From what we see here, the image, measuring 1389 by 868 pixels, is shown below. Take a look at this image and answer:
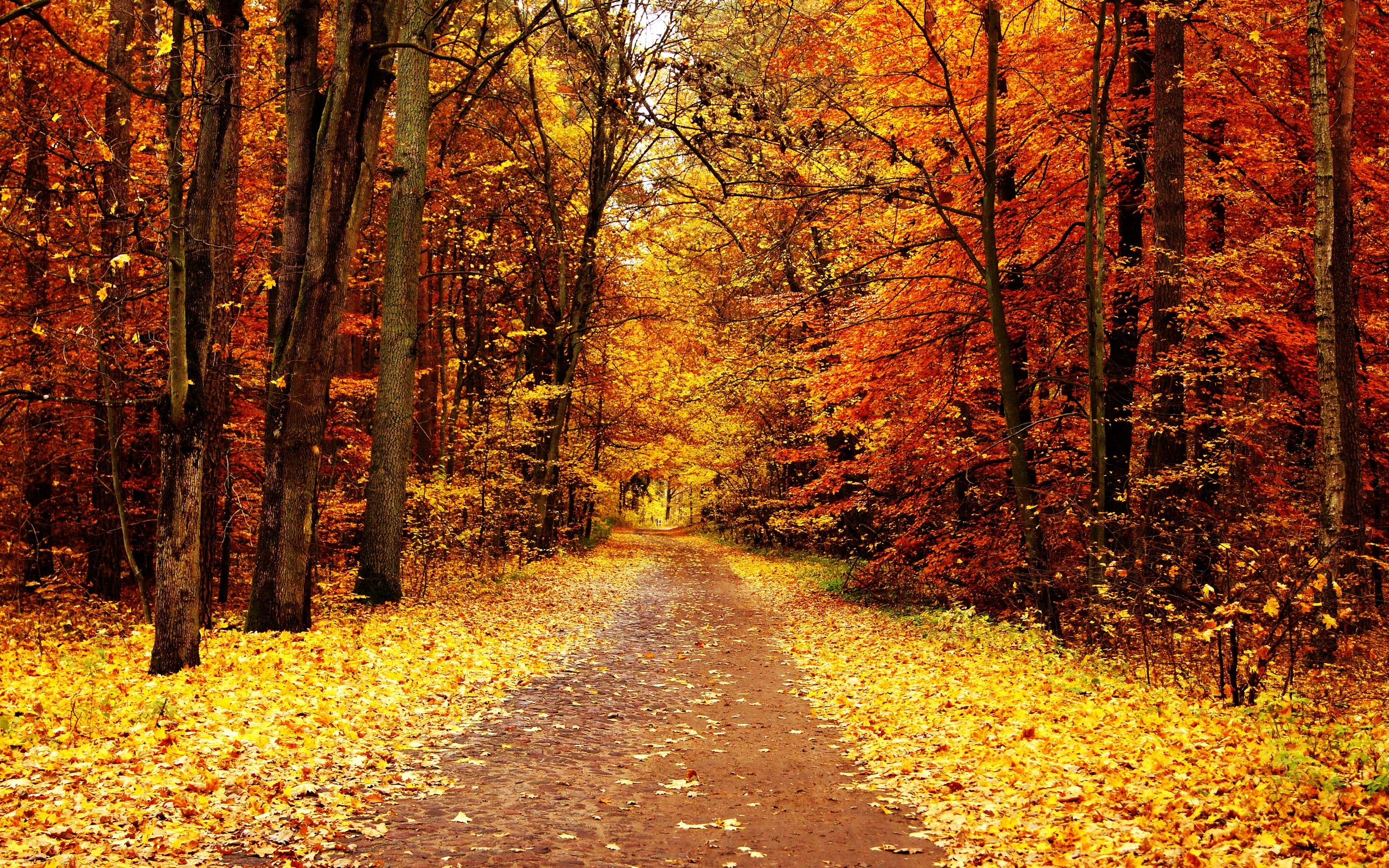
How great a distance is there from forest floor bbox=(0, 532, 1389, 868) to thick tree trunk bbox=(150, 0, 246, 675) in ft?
2.15

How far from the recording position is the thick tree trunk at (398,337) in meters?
13.4

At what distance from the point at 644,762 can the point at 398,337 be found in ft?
30.0

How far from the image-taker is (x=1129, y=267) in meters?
11.7

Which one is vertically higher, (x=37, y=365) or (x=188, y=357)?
(x=37, y=365)

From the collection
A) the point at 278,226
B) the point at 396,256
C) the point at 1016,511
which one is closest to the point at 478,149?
the point at 278,226

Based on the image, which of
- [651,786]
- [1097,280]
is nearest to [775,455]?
[1097,280]

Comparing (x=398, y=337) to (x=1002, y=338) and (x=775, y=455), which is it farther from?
(x=775, y=455)

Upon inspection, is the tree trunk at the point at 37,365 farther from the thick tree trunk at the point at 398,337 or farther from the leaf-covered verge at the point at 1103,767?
the leaf-covered verge at the point at 1103,767

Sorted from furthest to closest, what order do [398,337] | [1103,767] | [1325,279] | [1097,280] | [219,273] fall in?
[398,337] < [219,273] < [1097,280] < [1325,279] < [1103,767]

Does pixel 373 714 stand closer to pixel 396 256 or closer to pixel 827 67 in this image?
pixel 396 256

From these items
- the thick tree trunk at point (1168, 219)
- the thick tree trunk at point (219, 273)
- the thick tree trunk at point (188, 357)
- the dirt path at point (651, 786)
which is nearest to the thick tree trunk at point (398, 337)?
the thick tree trunk at point (219, 273)

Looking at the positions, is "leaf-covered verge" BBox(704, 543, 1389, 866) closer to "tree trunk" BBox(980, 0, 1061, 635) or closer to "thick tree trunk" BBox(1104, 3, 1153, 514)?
"tree trunk" BBox(980, 0, 1061, 635)

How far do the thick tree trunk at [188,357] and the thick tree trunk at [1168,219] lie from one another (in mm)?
10284

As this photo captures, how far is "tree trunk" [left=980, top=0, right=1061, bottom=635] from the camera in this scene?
11.8m
